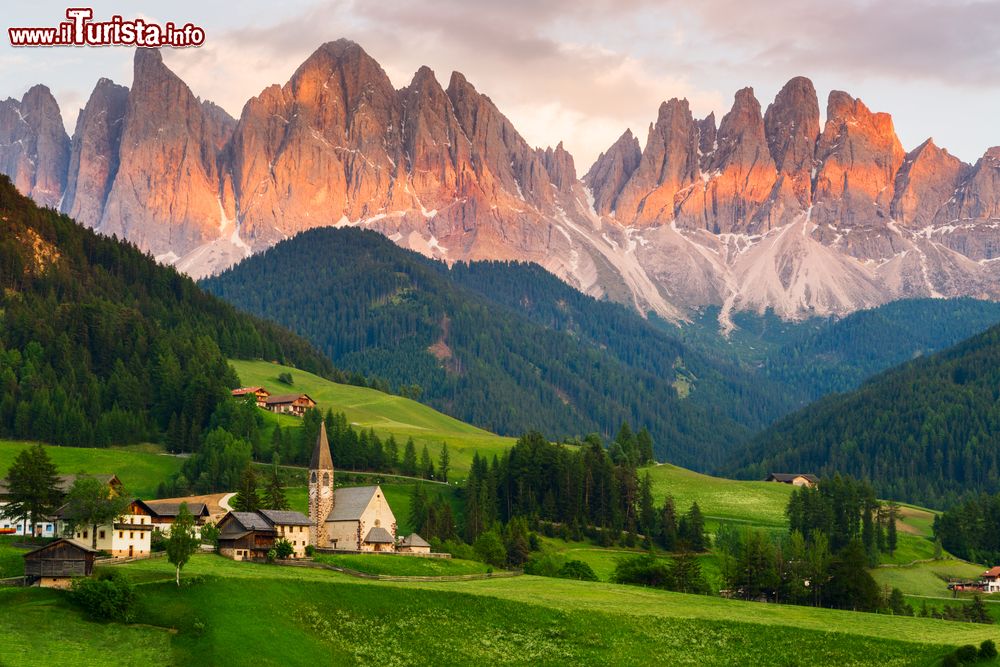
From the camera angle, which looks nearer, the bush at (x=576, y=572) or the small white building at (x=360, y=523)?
the bush at (x=576, y=572)

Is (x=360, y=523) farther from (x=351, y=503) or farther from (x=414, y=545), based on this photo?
(x=414, y=545)

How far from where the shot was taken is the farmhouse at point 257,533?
127 meters

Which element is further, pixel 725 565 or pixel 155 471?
pixel 155 471

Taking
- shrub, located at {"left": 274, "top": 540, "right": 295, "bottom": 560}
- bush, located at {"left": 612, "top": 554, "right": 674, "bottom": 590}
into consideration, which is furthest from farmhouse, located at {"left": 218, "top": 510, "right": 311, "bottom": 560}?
bush, located at {"left": 612, "top": 554, "right": 674, "bottom": 590}

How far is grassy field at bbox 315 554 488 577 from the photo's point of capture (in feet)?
409

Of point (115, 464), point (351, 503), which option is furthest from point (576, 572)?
point (115, 464)

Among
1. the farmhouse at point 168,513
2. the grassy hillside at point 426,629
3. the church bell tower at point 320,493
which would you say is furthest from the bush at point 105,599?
the church bell tower at point 320,493

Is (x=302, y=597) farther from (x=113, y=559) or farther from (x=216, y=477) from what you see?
(x=216, y=477)

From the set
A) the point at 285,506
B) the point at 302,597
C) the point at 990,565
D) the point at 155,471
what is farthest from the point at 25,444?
the point at 990,565

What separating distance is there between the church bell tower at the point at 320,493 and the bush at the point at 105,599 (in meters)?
45.4

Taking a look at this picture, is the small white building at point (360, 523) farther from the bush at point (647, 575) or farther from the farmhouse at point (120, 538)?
the bush at point (647, 575)

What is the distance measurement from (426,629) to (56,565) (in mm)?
28441

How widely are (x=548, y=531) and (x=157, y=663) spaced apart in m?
95.9

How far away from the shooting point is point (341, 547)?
144500mm
